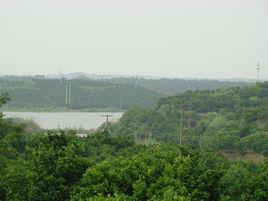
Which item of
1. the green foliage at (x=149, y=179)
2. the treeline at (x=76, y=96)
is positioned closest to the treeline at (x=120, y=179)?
the green foliage at (x=149, y=179)

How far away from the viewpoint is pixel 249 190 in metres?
22.2

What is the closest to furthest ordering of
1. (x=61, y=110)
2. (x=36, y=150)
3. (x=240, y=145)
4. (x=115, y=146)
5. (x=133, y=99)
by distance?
1. (x=36, y=150)
2. (x=115, y=146)
3. (x=240, y=145)
4. (x=61, y=110)
5. (x=133, y=99)

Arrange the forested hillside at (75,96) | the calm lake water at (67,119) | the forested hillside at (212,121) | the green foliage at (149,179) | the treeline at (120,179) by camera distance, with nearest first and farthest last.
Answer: the green foliage at (149,179) < the treeline at (120,179) < the forested hillside at (212,121) < the calm lake water at (67,119) < the forested hillside at (75,96)

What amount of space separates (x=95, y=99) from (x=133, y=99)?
12.3 meters

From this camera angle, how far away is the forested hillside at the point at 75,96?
14125cm

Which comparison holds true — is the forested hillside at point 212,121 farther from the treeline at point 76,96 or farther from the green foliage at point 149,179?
the green foliage at point 149,179

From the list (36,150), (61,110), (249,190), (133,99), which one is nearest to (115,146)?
(36,150)

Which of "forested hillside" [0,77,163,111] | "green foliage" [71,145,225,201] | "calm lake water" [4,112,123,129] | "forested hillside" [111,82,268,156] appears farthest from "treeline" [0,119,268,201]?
"forested hillside" [0,77,163,111]

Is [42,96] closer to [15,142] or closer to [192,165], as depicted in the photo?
[15,142]

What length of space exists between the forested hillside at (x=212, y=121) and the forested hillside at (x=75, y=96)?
4499 centimetres

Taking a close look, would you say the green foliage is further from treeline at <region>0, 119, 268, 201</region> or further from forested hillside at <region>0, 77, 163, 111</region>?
forested hillside at <region>0, 77, 163, 111</region>

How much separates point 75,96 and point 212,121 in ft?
234

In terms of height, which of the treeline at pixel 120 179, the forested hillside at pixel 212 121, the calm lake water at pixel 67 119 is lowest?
the calm lake water at pixel 67 119

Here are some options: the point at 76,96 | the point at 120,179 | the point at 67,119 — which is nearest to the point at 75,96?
the point at 76,96
